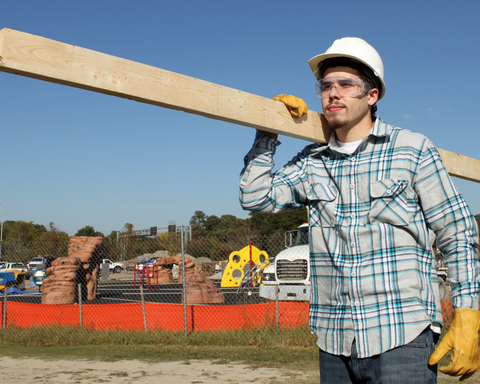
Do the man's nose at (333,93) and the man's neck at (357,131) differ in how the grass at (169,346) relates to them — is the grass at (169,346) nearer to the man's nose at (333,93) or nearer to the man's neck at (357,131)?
the man's neck at (357,131)

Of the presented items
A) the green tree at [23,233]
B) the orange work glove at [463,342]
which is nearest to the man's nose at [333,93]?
the orange work glove at [463,342]

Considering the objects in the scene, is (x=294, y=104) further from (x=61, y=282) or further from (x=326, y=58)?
(x=61, y=282)

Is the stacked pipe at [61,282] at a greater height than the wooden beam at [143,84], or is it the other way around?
the wooden beam at [143,84]

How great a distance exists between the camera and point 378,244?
2051mm

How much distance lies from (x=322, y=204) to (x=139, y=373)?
4.93 meters

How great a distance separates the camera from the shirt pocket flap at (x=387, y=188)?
2.08m

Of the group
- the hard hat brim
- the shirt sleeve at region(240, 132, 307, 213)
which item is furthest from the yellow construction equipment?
the hard hat brim

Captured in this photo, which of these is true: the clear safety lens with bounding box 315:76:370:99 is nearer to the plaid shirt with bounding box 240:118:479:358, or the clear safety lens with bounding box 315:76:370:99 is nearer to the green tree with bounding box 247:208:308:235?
the plaid shirt with bounding box 240:118:479:358

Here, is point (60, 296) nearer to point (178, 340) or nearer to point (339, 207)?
point (178, 340)

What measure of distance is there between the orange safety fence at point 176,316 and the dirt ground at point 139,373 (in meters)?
2.01

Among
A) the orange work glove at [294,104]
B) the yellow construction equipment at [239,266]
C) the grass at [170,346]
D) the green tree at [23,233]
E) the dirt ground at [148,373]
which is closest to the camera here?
the orange work glove at [294,104]

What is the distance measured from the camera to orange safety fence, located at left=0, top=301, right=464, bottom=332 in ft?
29.1

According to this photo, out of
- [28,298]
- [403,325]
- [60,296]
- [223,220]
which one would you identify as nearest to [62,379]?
[403,325]

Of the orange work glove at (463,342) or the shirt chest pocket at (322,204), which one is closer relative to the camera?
the orange work glove at (463,342)
